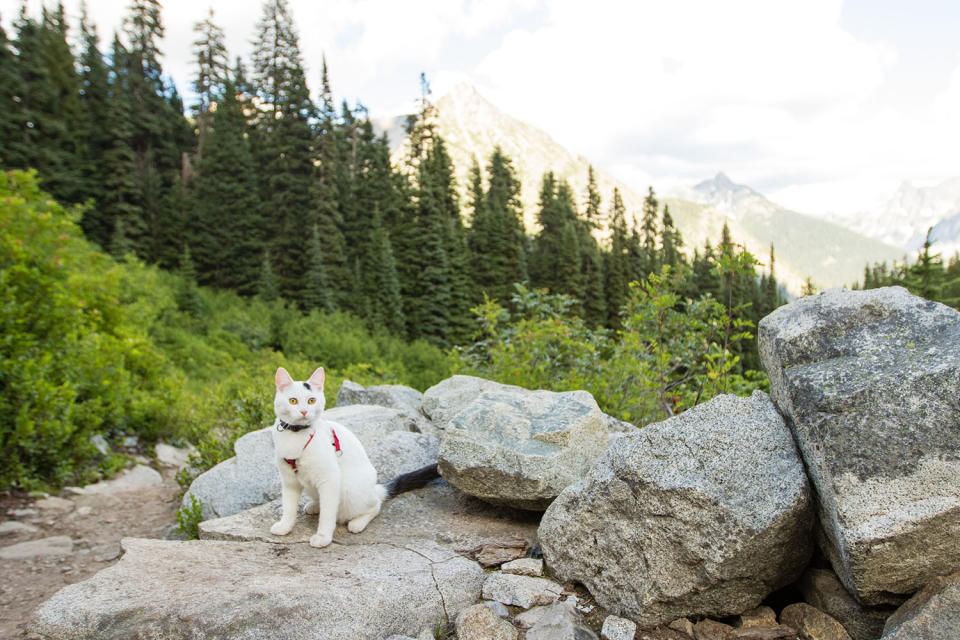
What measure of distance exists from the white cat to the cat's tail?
39 centimetres

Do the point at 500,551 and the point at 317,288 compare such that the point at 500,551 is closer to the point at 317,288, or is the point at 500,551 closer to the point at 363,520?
the point at 363,520

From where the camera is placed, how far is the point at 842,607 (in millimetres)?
3150

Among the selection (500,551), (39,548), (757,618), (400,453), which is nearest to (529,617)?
(500,551)

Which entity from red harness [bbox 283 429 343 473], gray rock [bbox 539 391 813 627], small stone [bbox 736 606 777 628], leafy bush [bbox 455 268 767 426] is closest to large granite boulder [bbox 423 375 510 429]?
leafy bush [bbox 455 268 767 426]

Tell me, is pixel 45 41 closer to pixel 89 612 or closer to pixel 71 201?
pixel 71 201

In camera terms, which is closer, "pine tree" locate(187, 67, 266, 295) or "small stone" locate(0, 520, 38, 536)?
"small stone" locate(0, 520, 38, 536)

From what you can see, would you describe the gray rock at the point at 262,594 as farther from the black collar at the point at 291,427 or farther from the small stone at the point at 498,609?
the black collar at the point at 291,427

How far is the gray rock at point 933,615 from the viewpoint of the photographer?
2.53 m

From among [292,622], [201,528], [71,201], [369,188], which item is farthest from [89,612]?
[369,188]

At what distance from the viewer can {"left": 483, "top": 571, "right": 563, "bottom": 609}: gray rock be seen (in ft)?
11.8

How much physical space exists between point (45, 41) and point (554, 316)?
45.2 meters

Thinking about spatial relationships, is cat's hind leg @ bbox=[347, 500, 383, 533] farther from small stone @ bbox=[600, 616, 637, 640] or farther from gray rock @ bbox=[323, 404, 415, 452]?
small stone @ bbox=[600, 616, 637, 640]

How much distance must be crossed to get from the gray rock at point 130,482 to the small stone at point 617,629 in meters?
6.84

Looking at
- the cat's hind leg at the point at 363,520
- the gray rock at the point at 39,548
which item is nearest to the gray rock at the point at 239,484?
the gray rock at the point at 39,548
